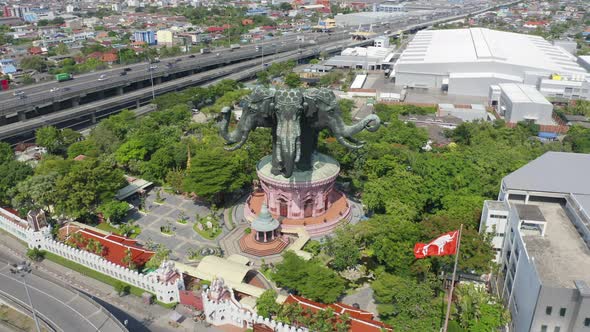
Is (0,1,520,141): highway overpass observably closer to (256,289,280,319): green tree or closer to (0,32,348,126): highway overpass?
(0,32,348,126): highway overpass

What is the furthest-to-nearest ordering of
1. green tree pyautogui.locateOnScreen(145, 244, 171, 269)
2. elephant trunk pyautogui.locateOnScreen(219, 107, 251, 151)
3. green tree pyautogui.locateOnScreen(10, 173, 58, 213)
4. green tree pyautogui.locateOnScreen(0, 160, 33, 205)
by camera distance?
green tree pyautogui.locateOnScreen(0, 160, 33, 205), green tree pyautogui.locateOnScreen(10, 173, 58, 213), elephant trunk pyautogui.locateOnScreen(219, 107, 251, 151), green tree pyautogui.locateOnScreen(145, 244, 171, 269)

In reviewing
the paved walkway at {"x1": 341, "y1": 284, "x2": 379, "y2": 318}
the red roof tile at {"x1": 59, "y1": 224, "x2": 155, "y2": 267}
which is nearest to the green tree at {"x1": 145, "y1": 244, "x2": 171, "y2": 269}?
the red roof tile at {"x1": 59, "y1": 224, "x2": 155, "y2": 267}

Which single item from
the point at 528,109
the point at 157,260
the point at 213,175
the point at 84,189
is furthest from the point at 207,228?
the point at 528,109

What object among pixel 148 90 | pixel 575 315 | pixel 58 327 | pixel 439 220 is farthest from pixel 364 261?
pixel 148 90

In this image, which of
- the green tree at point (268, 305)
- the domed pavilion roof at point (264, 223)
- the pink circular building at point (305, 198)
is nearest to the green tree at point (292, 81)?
the pink circular building at point (305, 198)

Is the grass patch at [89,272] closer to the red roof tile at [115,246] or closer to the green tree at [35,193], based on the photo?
the red roof tile at [115,246]

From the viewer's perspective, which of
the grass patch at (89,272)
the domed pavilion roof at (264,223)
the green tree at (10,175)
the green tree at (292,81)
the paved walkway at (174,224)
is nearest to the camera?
the grass patch at (89,272)

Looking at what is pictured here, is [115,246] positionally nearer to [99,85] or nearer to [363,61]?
[99,85]
